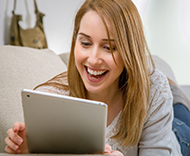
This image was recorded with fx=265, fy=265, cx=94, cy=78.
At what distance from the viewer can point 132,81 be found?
1010mm

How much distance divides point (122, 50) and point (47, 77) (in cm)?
47

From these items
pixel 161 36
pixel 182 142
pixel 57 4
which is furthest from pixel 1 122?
pixel 161 36

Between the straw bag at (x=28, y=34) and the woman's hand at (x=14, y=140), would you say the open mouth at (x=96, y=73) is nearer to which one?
the woman's hand at (x=14, y=140)

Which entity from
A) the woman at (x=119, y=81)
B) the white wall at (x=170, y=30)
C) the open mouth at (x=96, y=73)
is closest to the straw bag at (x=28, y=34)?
the woman at (x=119, y=81)

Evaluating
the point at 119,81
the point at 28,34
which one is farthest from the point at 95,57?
the point at 28,34

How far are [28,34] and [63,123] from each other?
1.64m

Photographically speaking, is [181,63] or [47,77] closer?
[47,77]

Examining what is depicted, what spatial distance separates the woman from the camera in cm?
91

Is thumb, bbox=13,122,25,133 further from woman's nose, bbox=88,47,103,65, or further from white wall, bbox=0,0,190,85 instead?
A: white wall, bbox=0,0,190,85

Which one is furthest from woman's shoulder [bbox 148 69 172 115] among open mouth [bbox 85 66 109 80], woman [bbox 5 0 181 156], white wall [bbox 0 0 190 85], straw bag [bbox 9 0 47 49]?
white wall [bbox 0 0 190 85]

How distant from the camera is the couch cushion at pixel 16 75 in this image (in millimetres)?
959

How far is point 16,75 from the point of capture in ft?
3.53

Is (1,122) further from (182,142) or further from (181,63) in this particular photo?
(181,63)

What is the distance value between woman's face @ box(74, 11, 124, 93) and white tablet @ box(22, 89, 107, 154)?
1.01 ft
